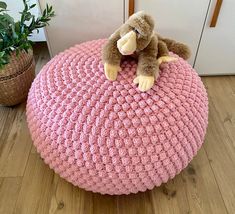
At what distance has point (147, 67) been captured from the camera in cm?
78

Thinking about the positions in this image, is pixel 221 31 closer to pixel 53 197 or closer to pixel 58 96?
pixel 58 96

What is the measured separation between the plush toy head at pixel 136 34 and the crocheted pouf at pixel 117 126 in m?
0.10

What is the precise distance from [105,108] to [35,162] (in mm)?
483

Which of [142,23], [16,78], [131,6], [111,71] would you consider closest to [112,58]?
[111,71]

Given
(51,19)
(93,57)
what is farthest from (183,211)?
(51,19)

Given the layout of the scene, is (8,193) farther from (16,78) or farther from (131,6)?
(131,6)

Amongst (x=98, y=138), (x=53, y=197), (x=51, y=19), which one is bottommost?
(x=53, y=197)

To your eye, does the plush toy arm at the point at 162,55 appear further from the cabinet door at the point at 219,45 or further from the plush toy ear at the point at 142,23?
the cabinet door at the point at 219,45

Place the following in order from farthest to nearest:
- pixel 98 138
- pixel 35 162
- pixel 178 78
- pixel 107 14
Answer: pixel 107 14, pixel 35 162, pixel 178 78, pixel 98 138

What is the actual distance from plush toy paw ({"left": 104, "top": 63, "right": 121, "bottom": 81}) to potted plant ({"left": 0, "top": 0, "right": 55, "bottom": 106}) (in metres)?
0.43

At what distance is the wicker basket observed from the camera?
1068 millimetres

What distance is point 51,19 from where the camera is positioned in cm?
116

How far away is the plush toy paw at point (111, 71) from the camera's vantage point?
0.79m

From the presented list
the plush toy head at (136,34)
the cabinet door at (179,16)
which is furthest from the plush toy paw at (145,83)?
the cabinet door at (179,16)
